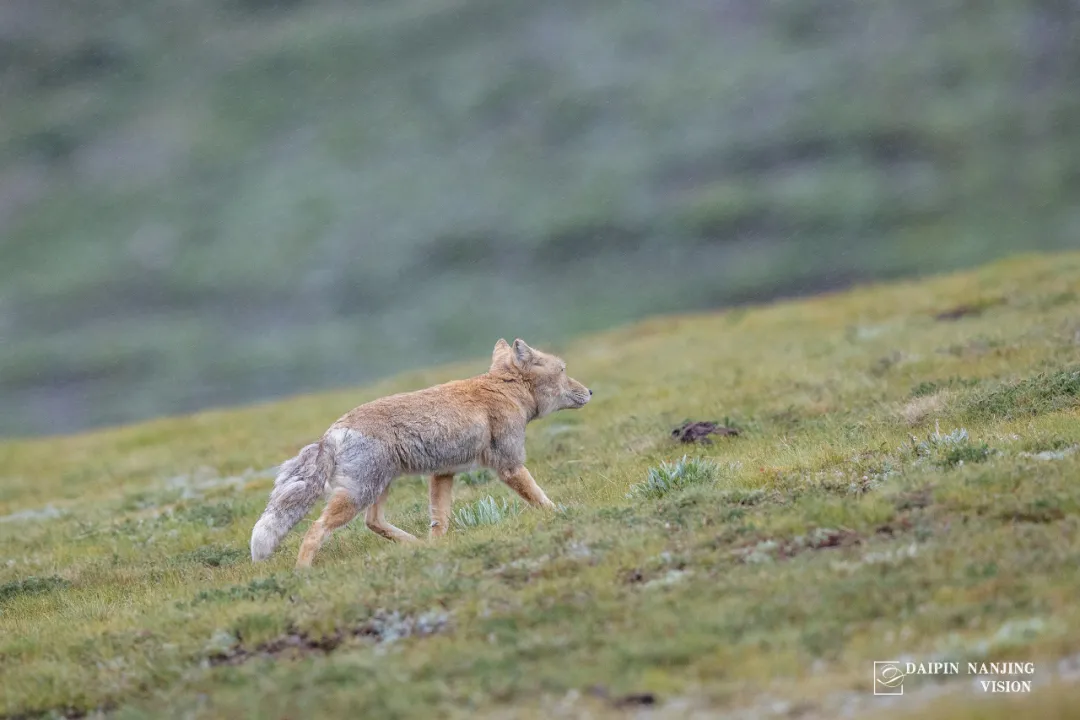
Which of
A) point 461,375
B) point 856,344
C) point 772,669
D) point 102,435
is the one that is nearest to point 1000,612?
point 772,669

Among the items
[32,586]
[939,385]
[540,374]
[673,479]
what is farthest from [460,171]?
[673,479]

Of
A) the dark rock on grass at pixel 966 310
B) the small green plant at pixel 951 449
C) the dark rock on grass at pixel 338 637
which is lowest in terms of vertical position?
the dark rock on grass at pixel 338 637

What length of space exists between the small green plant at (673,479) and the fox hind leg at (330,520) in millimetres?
2932

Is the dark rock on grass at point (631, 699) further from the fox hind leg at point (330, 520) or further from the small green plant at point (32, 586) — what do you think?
the small green plant at point (32, 586)

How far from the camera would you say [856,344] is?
83.2 ft

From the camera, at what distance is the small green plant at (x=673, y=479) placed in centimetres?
1256

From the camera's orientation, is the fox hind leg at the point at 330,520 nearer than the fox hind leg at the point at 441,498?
Yes

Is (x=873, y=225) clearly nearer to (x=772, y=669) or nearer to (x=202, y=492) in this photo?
(x=202, y=492)

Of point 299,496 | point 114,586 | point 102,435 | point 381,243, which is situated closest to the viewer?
point 299,496

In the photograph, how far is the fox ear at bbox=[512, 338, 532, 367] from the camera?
14.4m

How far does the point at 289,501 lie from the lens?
11852 millimetres

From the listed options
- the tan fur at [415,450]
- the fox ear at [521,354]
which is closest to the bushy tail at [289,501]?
the tan fur at [415,450]

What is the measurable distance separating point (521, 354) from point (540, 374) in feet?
1.27

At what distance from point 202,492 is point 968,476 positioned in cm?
1341
